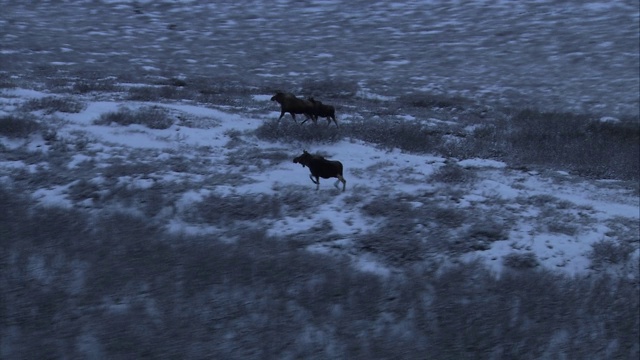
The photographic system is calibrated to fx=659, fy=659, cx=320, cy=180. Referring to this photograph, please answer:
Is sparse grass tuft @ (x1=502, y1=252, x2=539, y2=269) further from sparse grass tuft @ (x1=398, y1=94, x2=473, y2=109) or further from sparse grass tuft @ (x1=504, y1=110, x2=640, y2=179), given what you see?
sparse grass tuft @ (x1=398, y1=94, x2=473, y2=109)

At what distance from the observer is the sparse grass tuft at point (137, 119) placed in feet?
34.9

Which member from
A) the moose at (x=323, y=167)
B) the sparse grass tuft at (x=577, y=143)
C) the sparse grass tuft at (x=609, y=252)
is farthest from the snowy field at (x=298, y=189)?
the sparse grass tuft at (x=577, y=143)

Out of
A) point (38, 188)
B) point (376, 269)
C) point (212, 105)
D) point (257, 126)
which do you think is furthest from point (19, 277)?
point (212, 105)

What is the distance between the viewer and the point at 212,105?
13.4 metres

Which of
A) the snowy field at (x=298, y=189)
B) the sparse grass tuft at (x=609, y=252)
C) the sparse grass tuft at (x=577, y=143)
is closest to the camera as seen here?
the snowy field at (x=298, y=189)

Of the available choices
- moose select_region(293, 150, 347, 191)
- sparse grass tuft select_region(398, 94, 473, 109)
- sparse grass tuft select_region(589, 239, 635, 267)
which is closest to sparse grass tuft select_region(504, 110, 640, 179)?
sparse grass tuft select_region(398, 94, 473, 109)

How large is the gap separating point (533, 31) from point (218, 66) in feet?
46.8

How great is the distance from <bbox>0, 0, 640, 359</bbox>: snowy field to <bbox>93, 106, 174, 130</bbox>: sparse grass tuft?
4 cm

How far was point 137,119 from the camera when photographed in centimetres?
1078

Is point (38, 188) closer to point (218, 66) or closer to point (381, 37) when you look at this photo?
point (218, 66)

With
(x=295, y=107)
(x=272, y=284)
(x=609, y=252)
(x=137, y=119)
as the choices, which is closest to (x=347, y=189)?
(x=272, y=284)

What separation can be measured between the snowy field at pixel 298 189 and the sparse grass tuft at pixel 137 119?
0.04m

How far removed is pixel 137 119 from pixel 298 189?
12.1ft

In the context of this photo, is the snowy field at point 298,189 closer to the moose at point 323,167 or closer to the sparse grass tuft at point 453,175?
the sparse grass tuft at point 453,175
